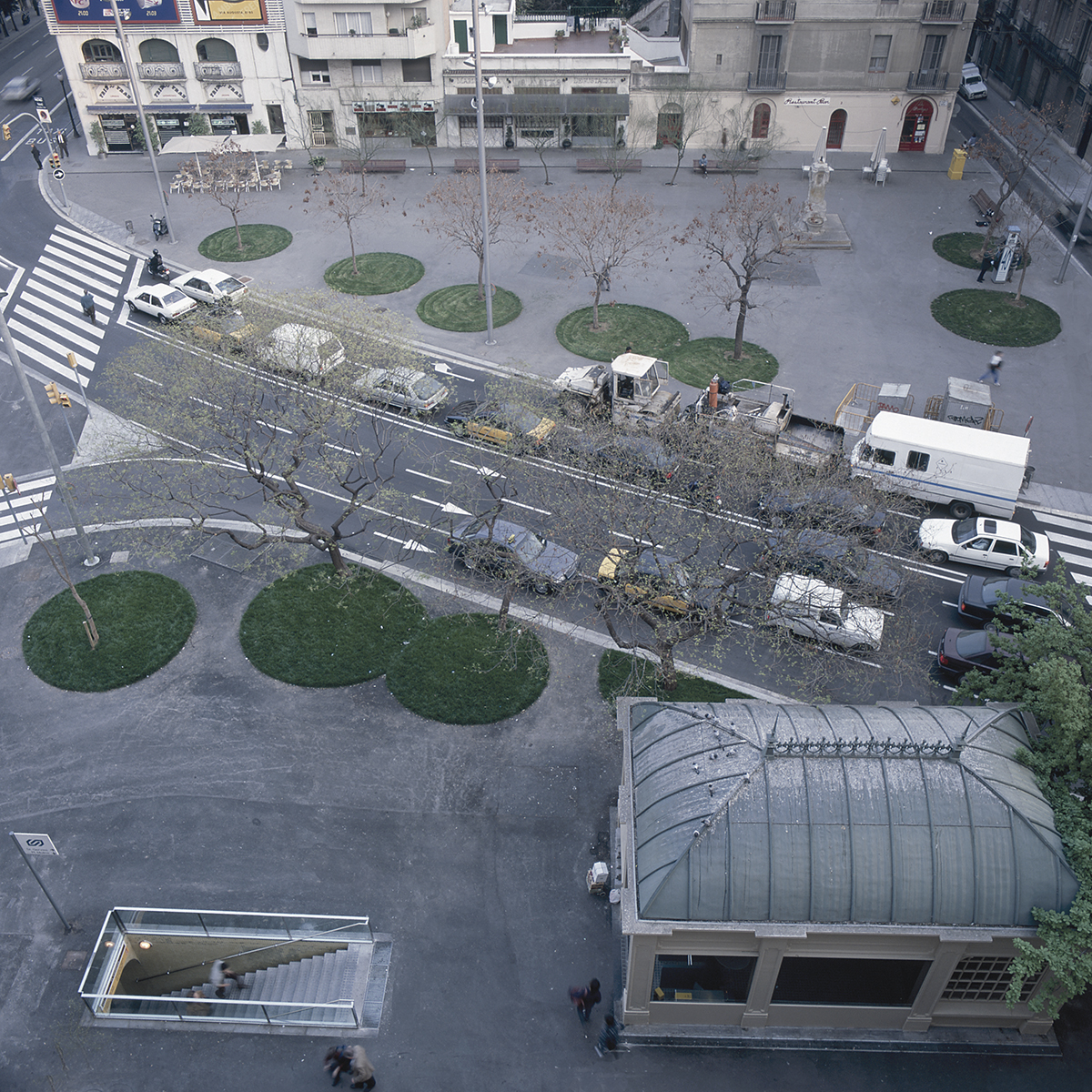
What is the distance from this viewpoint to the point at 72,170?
2581 inches

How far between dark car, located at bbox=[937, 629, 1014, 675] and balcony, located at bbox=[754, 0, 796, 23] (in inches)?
1812

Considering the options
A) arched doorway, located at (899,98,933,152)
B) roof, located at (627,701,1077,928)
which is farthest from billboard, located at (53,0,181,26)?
roof, located at (627,701,1077,928)

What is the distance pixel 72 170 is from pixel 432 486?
44.3 metres

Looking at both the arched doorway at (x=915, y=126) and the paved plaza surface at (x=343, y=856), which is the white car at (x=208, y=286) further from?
the arched doorway at (x=915, y=126)

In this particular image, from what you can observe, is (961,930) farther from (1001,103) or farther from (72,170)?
(1001,103)

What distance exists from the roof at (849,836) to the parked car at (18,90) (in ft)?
264

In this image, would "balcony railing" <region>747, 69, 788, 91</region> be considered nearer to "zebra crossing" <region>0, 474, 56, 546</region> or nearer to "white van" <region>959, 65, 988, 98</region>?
"white van" <region>959, 65, 988, 98</region>

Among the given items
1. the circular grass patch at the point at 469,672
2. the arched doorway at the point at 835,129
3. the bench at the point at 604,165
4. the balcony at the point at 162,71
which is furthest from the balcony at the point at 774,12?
the circular grass patch at the point at 469,672

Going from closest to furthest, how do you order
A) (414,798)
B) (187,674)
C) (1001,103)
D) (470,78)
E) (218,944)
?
1. (218,944)
2. (414,798)
3. (187,674)
4. (470,78)
5. (1001,103)

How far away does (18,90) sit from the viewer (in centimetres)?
7669

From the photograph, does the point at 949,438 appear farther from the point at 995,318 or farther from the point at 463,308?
the point at 463,308

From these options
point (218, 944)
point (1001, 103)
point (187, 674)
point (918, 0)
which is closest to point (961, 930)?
point (218, 944)

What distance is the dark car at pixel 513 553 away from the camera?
3197 cm

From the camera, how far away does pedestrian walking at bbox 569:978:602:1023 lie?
22.5 metres
